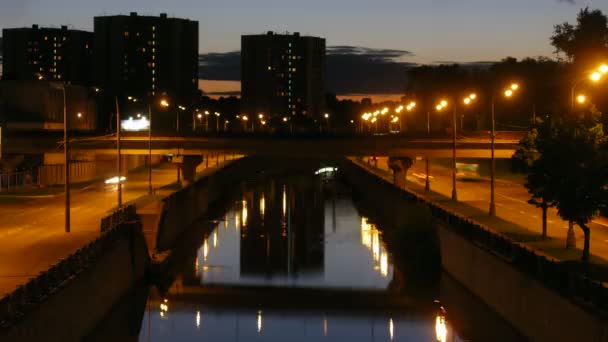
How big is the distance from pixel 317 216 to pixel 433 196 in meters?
22.5

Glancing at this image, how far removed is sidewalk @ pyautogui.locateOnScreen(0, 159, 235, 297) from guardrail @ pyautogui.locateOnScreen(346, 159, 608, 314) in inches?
661

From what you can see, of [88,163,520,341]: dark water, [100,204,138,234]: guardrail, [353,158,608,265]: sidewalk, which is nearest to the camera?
[88,163,520,341]: dark water

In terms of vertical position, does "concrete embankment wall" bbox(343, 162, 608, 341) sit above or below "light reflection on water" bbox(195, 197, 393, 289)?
above

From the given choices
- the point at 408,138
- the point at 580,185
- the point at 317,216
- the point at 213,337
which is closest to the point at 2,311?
the point at 213,337

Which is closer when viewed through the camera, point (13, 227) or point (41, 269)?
point (41, 269)

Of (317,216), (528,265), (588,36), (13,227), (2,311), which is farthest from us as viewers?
(588,36)

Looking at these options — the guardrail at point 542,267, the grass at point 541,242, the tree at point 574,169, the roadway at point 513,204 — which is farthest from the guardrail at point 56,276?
the roadway at point 513,204

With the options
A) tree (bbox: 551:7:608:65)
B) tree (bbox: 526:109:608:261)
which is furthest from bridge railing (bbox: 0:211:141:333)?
tree (bbox: 551:7:608:65)

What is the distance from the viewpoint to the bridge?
302 feet

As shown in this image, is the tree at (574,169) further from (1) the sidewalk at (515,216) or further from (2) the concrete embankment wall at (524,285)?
(2) the concrete embankment wall at (524,285)

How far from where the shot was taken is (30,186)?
321ft

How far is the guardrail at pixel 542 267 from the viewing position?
2877 cm

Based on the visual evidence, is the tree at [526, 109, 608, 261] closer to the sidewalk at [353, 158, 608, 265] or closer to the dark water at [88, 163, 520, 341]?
the sidewalk at [353, 158, 608, 265]

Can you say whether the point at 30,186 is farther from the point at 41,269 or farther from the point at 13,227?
the point at 41,269
